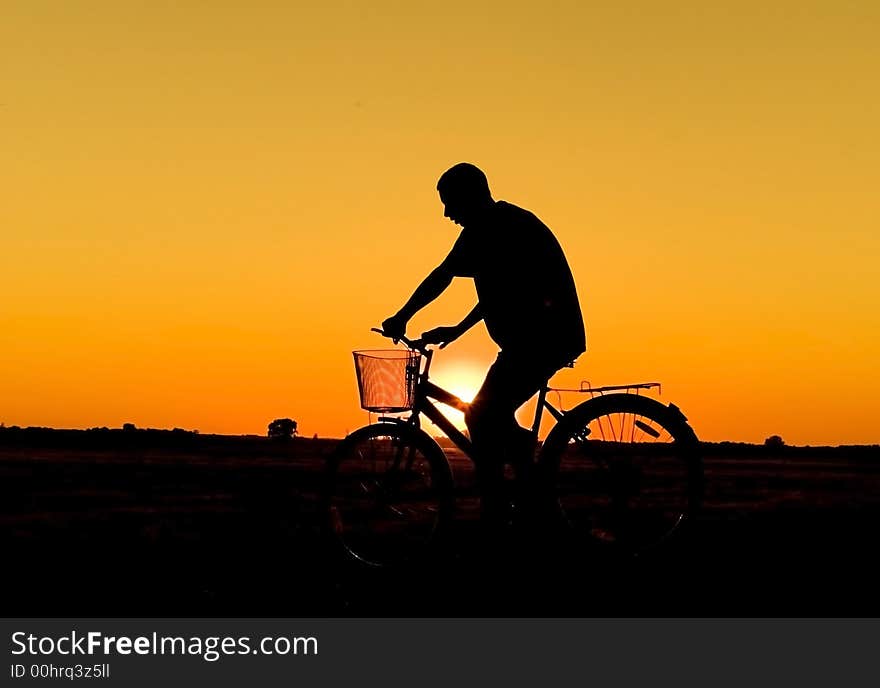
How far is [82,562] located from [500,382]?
3206 millimetres

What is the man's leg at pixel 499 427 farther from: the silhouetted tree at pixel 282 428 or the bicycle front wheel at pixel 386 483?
the silhouetted tree at pixel 282 428

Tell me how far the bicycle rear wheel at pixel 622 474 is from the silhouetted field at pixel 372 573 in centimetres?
18

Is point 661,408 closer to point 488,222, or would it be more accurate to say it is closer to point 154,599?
point 488,222

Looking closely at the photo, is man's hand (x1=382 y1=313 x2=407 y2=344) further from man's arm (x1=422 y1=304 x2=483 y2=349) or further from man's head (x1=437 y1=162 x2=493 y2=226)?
man's head (x1=437 y1=162 x2=493 y2=226)

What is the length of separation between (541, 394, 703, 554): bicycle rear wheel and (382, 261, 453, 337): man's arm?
1129 mm

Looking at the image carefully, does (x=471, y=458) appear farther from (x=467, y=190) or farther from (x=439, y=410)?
(x=467, y=190)

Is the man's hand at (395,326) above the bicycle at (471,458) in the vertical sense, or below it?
above

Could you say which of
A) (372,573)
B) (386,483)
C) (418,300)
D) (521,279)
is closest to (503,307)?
(521,279)

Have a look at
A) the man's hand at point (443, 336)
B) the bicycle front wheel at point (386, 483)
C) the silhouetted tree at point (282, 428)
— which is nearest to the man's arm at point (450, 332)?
the man's hand at point (443, 336)

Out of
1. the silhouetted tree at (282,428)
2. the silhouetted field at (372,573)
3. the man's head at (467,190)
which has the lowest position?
the silhouetted field at (372,573)

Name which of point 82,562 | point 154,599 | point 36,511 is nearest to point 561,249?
point 154,599

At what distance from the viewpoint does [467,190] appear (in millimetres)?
7430

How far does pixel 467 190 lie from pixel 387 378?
49.2 inches

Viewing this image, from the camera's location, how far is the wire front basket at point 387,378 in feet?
24.9
